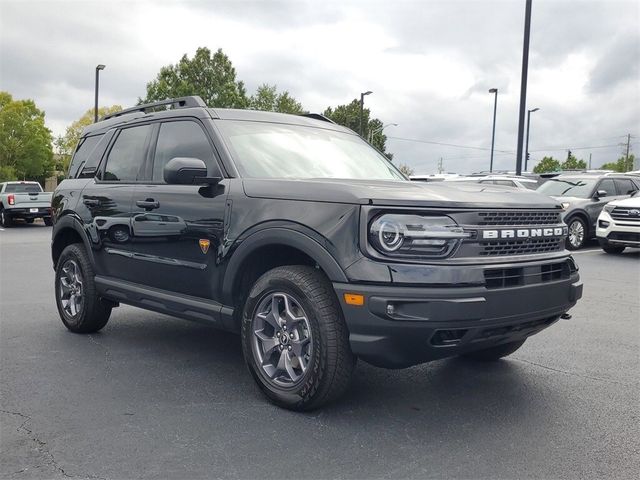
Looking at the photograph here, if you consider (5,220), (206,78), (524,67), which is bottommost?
(5,220)

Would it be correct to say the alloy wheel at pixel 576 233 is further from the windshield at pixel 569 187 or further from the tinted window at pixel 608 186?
the tinted window at pixel 608 186

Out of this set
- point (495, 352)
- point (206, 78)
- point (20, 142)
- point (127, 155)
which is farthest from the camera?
point (20, 142)

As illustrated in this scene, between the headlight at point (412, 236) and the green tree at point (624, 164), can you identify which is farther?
the green tree at point (624, 164)

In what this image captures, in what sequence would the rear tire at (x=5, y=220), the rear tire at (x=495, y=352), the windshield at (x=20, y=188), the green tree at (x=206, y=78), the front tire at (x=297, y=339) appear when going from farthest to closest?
1. the green tree at (x=206, y=78)
2. the windshield at (x=20, y=188)
3. the rear tire at (x=5, y=220)
4. the rear tire at (x=495, y=352)
5. the front tire at (x=297, y=339)

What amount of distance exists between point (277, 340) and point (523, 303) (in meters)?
1.44

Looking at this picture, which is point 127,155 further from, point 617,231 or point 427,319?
point 617,231

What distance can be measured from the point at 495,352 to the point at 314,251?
6.47ft

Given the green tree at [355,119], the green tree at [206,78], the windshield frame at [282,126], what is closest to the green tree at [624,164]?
the green tree at [355,119]

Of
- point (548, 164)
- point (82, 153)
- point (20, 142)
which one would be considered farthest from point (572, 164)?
point (82, 153)

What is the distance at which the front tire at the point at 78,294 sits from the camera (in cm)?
545

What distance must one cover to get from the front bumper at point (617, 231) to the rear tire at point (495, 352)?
938 centimetres

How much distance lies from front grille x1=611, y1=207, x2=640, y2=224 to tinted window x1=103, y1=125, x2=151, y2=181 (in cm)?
1077

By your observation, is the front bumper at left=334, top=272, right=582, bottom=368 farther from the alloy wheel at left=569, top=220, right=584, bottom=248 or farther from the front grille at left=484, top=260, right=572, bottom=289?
the alloy wheel at left=569, top=220, right=584, bottom=248

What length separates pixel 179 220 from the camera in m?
4.36
